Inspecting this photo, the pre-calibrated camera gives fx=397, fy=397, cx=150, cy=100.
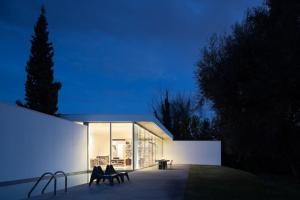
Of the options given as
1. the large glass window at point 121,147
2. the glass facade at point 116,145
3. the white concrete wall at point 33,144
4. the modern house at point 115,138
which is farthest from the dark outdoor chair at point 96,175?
the large glass window at point 121,147

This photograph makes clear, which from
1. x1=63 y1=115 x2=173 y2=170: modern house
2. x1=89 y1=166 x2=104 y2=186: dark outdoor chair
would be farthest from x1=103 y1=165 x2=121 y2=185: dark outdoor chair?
x1=63 y1=115 x2=173 y2=170: modern house

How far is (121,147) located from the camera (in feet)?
72.4

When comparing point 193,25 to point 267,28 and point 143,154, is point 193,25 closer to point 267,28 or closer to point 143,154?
point 143,154

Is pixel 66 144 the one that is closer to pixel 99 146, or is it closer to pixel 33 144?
pixel 33 144

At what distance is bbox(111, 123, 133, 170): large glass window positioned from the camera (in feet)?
69.5

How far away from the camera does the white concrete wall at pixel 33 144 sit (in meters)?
11.5

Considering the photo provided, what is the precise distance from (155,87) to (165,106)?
7366 millimetres

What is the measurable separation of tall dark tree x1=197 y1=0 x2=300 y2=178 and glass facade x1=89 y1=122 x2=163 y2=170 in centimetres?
787

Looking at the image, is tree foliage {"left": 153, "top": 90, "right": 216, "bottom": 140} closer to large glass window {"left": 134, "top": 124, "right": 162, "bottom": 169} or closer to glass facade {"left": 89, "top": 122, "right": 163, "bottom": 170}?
large glass window {"left": 134, "top": 124, "right": 162, "bottom": 169}

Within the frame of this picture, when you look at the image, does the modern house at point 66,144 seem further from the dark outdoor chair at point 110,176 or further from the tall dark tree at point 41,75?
the tall dark tree at point 41,75

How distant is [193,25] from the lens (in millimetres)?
24922

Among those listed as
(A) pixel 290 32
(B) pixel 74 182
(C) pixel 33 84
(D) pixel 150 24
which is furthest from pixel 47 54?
(A) pixel 290 32

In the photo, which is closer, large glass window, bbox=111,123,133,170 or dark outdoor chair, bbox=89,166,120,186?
dark outdoor chair, bbox=89,166,120,186

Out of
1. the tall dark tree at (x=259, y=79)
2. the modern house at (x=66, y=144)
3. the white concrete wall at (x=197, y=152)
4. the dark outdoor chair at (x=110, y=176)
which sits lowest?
the white concrete wall at (x=197, y=152)
